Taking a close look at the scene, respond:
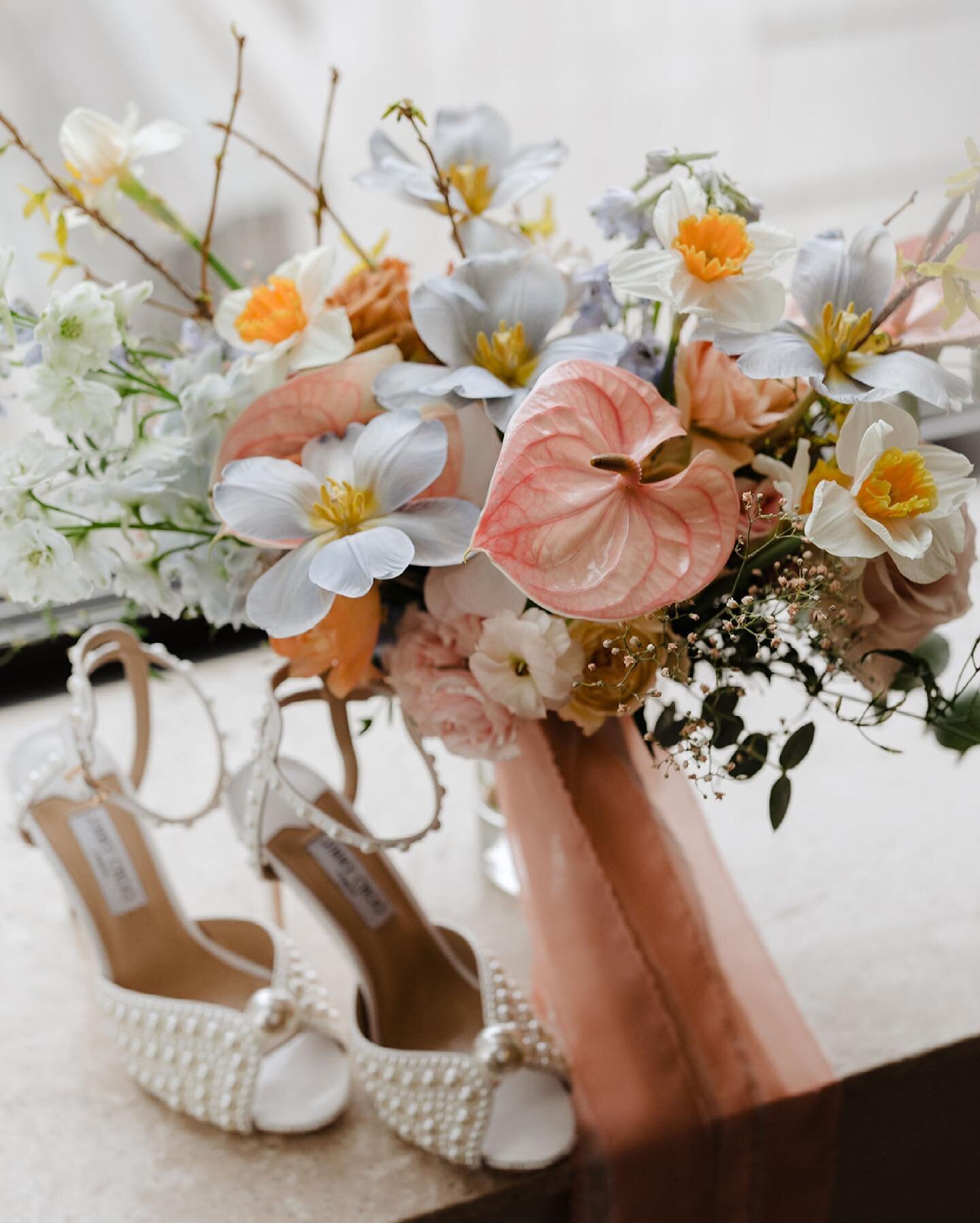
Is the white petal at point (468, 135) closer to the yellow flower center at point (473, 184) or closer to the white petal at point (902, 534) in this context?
the yellow flower center at point (473, 184)

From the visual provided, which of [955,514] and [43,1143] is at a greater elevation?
[955,514]

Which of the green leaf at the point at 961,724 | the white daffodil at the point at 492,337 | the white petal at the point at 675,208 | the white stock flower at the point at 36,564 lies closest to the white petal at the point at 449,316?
the white daffodil at the point at 492,337

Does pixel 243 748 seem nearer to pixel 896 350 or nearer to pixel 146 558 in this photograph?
pixel 146 558

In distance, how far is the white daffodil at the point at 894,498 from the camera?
0.45 metres

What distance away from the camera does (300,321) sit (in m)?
0.56

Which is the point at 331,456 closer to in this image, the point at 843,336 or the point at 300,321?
the point at 300,321

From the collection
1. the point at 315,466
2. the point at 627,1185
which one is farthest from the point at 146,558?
the point at 627,1185

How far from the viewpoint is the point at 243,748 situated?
1.06 meters

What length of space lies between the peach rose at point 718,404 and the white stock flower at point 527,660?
0.11 metres

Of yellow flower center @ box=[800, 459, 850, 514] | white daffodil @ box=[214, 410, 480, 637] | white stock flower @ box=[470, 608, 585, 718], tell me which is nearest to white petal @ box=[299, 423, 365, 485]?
white daffodil @ box=[214, 410, 480, 637]

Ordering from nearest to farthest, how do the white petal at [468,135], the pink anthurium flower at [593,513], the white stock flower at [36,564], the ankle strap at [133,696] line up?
the pink anthurium flower at [593,513]
the white stock flower at [36,564]
the white petal at [468,135]
the ankle strap at [133,696]

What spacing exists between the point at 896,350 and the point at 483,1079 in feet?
1.55

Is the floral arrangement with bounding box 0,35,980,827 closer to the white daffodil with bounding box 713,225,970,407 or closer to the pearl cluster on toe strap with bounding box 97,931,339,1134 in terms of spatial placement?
the white daffodil with bounding box 713,225,970,407

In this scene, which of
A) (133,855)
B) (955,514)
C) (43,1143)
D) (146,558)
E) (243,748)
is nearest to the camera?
(955,514)
